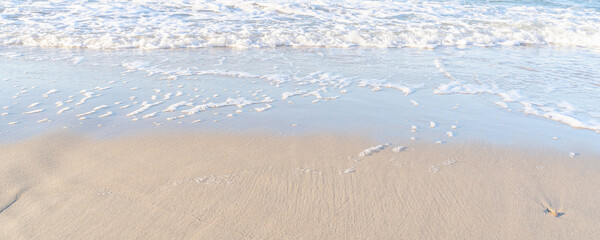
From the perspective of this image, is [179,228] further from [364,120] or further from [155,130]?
[364,120]

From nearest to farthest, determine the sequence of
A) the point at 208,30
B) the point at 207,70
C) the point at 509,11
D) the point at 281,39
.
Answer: the point at 207,70, the point at 281,39, the point at 208,30, the point at 509,11

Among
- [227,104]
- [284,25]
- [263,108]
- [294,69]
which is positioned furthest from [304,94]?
[284,25]

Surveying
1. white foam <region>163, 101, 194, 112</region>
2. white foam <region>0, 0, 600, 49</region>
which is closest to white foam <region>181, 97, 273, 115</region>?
white foam <region>163, 101, 194, 112</region>

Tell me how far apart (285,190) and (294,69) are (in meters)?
3.24

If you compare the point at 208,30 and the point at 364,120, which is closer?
the point at 364,120

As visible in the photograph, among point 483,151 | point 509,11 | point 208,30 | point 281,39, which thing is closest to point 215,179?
point 483,151

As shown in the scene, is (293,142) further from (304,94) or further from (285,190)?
(304,94)

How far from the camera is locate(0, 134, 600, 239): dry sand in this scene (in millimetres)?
1963

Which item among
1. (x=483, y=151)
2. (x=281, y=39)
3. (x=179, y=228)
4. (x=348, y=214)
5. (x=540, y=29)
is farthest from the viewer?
(x=540, y=29)

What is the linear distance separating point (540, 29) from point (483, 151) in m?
8.02

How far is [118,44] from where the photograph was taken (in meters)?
7.05

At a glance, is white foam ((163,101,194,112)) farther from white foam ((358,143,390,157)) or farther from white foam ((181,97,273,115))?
white foam ((358,143,390,157))

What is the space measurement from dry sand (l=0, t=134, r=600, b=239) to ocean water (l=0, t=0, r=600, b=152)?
40 cm

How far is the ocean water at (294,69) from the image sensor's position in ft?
11.4
